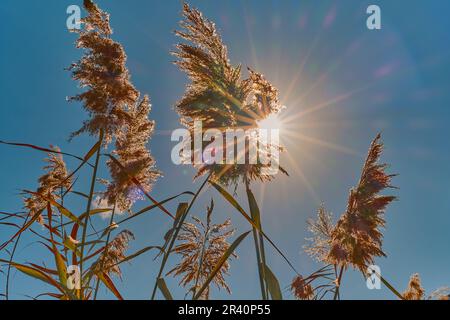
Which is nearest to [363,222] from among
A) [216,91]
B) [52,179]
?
[216,91]

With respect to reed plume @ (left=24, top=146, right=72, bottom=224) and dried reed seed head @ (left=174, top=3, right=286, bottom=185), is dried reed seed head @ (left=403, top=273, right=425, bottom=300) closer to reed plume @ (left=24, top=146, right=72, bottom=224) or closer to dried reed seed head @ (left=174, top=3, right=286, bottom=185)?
dried reed seed head @ (left=174, top=3, right=286, bottom=185)

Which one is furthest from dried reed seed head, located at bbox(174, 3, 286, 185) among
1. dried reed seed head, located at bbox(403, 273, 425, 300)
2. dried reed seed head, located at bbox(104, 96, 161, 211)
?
dried reed seed head, located at bbox(403, 273, 425, 300)

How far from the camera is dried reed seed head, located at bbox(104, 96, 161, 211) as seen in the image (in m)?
3.05

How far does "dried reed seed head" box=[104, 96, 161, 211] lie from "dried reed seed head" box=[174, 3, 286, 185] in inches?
20.4

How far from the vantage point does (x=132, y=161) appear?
3236 mm

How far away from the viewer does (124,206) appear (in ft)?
10.6

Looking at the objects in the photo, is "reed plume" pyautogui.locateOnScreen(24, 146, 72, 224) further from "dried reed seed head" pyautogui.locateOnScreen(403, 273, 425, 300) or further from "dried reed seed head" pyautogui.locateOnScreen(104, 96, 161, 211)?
"dried reed seed head" pyautogui.locateOnScreen(403, 273, 425, 300)

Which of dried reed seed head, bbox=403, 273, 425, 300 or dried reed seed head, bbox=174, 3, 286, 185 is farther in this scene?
dried reed seed head, bbox=403, 273, 425, 300

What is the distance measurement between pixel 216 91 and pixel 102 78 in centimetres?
108

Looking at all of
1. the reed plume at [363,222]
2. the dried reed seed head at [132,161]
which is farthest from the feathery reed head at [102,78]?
the reed plume at [363,222]

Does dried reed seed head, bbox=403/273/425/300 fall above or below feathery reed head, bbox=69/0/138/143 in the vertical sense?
below

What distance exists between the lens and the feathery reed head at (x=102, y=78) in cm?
299

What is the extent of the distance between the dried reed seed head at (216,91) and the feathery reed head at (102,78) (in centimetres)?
54
